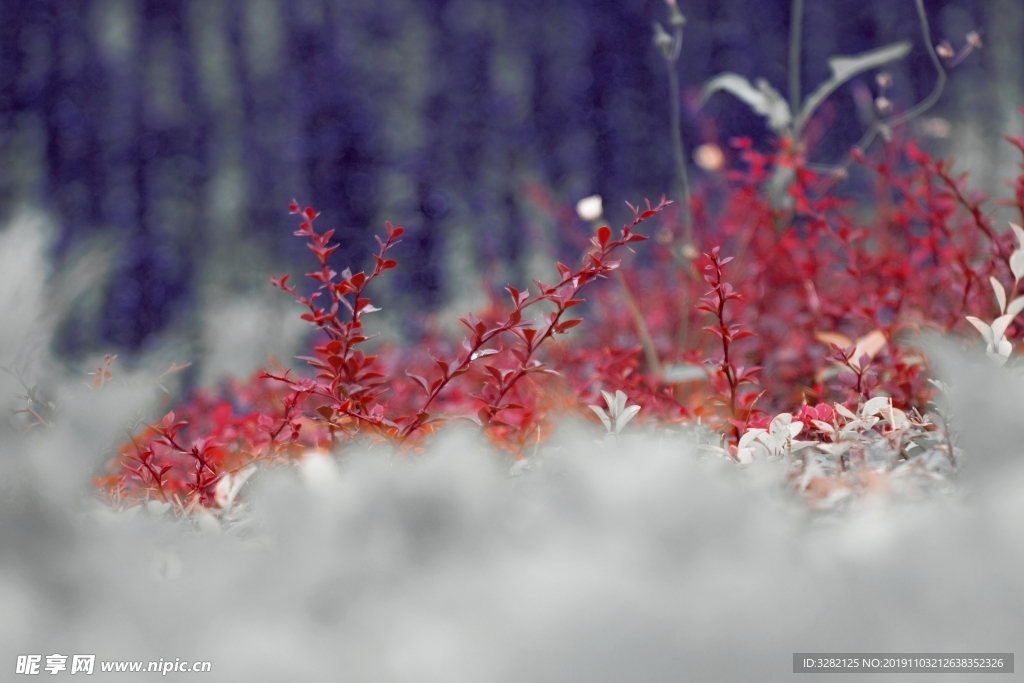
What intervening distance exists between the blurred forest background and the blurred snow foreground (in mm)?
1557

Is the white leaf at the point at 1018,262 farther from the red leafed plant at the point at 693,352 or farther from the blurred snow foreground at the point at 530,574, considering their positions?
the blurred snow foreground at the point at 530,574

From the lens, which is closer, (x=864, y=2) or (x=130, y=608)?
(x=130, y=608)

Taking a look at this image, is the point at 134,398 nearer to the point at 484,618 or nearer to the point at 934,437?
the point at 484,618

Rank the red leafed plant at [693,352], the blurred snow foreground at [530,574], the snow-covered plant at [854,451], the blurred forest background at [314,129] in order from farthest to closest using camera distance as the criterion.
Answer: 1. the blurred forest background at [314,129]
2. the red leafed plant at [693,352]
3. the snow-covered plant at [854,451]
4. the blurred snow foreground at [530,574]

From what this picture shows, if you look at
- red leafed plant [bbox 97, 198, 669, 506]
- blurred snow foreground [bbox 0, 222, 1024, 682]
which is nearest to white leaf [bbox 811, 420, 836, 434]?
blurred snow foreground [bbox 0, 222, 1024, 682]

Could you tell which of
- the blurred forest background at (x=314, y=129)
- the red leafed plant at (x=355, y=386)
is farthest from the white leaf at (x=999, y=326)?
the blurred forest background at (x=314, y=129)

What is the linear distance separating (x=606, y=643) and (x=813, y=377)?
66cm

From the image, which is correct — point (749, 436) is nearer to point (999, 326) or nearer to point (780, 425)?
point (780, 425)

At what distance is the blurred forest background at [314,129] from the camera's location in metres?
2.08

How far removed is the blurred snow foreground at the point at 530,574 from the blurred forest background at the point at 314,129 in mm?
1557

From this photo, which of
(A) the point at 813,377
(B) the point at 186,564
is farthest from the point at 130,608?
(A) the point at 813,377

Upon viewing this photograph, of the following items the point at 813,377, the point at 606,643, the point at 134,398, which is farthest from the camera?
the point at 813,377

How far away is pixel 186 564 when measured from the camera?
45 cm

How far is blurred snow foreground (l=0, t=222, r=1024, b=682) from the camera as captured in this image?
0.41 metres
